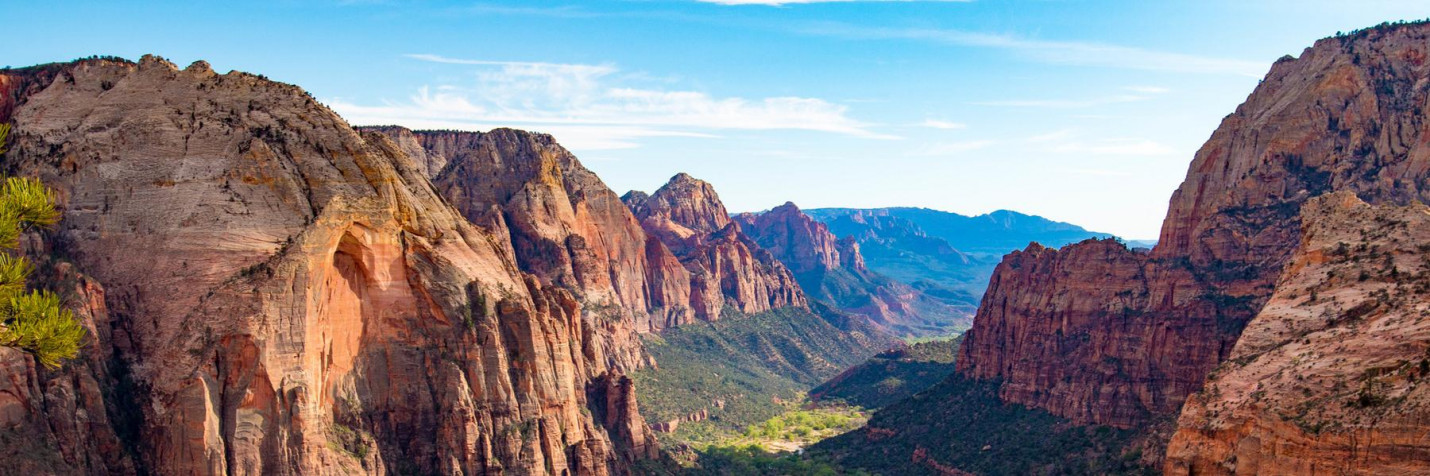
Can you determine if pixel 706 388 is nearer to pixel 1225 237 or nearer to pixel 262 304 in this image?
pixel 1225 237

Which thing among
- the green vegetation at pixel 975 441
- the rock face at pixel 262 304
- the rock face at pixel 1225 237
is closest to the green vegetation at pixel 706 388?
the green vegetation at pixel 975 441

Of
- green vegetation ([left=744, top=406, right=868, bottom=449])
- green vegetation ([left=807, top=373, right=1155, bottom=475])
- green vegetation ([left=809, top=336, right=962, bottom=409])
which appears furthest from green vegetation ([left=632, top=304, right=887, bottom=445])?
green vegetation ([left=807, top=373, right=1155, bottom=475])

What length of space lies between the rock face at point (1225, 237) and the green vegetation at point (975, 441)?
2.85m

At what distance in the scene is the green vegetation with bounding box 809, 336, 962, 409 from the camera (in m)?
161

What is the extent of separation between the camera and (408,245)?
74312mm

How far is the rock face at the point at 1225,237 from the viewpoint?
9819 centimetres

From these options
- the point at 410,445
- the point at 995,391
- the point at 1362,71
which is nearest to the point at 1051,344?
the point at 995,391

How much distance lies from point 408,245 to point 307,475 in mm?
18181

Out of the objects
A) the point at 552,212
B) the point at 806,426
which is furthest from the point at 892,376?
the point at 552,212

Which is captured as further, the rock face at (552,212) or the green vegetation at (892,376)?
the green vegetation at (892,376)

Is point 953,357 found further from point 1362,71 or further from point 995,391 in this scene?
point 1362,71

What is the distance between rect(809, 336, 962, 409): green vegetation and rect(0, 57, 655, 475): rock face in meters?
82.7

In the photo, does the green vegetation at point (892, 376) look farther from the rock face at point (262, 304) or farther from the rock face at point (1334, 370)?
the rock face at point (1334, 370)

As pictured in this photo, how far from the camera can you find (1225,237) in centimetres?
10481
